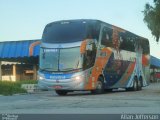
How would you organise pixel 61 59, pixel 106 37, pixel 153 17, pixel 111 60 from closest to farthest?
pixel 61 59, pixel 106 37, pixel 111 60, pixel 153 17

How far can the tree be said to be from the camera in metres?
27.0

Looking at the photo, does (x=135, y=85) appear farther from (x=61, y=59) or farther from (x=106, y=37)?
(x=61, y=59)

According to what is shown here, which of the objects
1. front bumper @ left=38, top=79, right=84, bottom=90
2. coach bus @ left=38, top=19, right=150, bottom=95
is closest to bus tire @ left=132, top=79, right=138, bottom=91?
coach bus @ left=38, top=19, right=150, bottom=95

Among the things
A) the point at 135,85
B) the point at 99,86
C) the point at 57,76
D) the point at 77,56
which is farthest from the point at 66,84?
the point at 135,85

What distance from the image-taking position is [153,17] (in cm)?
2742

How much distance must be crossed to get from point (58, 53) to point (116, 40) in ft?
17.7

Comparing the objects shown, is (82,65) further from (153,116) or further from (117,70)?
(153,116)

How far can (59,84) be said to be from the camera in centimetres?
2297

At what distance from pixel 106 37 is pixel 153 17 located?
149 inches

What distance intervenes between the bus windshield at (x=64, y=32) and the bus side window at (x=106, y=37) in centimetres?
212

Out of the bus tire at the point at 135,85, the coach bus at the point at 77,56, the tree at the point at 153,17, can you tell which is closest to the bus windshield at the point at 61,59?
the coach bus at the point at 77,56

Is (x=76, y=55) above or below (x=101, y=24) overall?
below

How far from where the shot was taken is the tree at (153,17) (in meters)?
27.0

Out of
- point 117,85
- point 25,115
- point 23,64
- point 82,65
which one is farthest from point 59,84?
point 23,64
